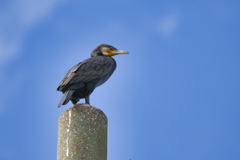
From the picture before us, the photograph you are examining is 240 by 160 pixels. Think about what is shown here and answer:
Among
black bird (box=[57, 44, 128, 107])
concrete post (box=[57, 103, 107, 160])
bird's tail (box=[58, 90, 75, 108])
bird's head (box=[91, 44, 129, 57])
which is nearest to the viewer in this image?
concrete post (box=[57, 103, 107, 160])

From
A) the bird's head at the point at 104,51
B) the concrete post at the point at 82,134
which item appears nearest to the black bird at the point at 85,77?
the bird's head at the point at 104,51

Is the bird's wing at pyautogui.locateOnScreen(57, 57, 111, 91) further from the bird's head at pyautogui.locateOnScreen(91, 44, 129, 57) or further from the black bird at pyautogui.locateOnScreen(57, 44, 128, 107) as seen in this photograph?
the bird's head at pyautogui.locateOnScreen(91, 44, 129, 57)

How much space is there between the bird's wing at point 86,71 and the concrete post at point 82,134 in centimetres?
94

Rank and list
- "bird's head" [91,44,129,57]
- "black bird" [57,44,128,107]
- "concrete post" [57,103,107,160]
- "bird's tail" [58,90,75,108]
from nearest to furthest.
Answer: "concrete post" [57,103,107,160], "bird's tail" [58,90,75,108], "black bird" [57,44,128,107], "bird's head" [91,44,129,57]

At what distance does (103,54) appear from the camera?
8.10 m

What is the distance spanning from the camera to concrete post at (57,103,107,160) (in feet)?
18.1

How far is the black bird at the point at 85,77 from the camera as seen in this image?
22.1 ft

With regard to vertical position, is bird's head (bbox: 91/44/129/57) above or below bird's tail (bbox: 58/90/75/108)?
above

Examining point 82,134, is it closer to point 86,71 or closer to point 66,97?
point 66,97

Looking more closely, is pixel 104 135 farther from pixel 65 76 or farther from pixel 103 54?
pixel 103 54

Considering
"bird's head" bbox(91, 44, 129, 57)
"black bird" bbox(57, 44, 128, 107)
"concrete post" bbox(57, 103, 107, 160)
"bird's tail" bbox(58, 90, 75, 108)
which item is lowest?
"concrete post" bbox(57, 103, 107, 160)

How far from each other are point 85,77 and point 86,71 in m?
0.17

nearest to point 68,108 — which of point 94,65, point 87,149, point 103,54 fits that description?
point 87,149

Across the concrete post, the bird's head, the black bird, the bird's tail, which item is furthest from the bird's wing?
the concrete post
